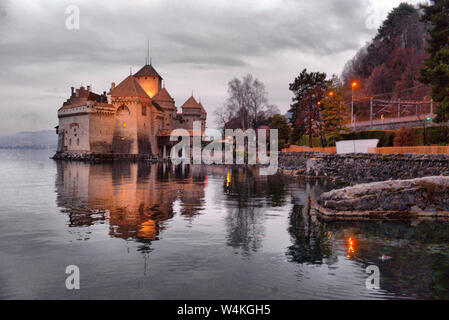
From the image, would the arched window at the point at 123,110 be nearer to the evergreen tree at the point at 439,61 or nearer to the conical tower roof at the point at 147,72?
the conical tower roof at the point at 147,72

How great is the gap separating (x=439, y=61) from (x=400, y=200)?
15435 mm

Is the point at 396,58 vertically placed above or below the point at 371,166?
above

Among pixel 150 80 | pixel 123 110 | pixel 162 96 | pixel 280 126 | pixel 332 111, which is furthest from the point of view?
pixel 150 80

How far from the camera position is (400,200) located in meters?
16.0

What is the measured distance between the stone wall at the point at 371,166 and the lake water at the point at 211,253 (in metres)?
10.8

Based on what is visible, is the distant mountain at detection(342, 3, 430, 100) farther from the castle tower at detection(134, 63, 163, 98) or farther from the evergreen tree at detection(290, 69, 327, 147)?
the castle tower at detection(134, 63, 163, 98)

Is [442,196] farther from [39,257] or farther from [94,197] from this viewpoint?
Answer: [94,197]

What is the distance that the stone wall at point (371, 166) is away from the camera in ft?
80.6

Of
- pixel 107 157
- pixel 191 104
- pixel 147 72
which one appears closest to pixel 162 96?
pixel 191 104

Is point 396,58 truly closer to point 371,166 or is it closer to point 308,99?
point 308,99

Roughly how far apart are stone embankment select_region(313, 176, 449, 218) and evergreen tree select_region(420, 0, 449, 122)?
1327cm

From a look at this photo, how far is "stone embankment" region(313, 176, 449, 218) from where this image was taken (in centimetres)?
1583

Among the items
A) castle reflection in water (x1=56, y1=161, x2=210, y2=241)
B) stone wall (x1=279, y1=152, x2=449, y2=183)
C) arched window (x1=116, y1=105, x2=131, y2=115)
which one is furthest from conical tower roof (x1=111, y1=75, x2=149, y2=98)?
castle reflection in water (x1=56, y1=161, x2=210, y2=241)

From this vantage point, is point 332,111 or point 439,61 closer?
point 439,61
